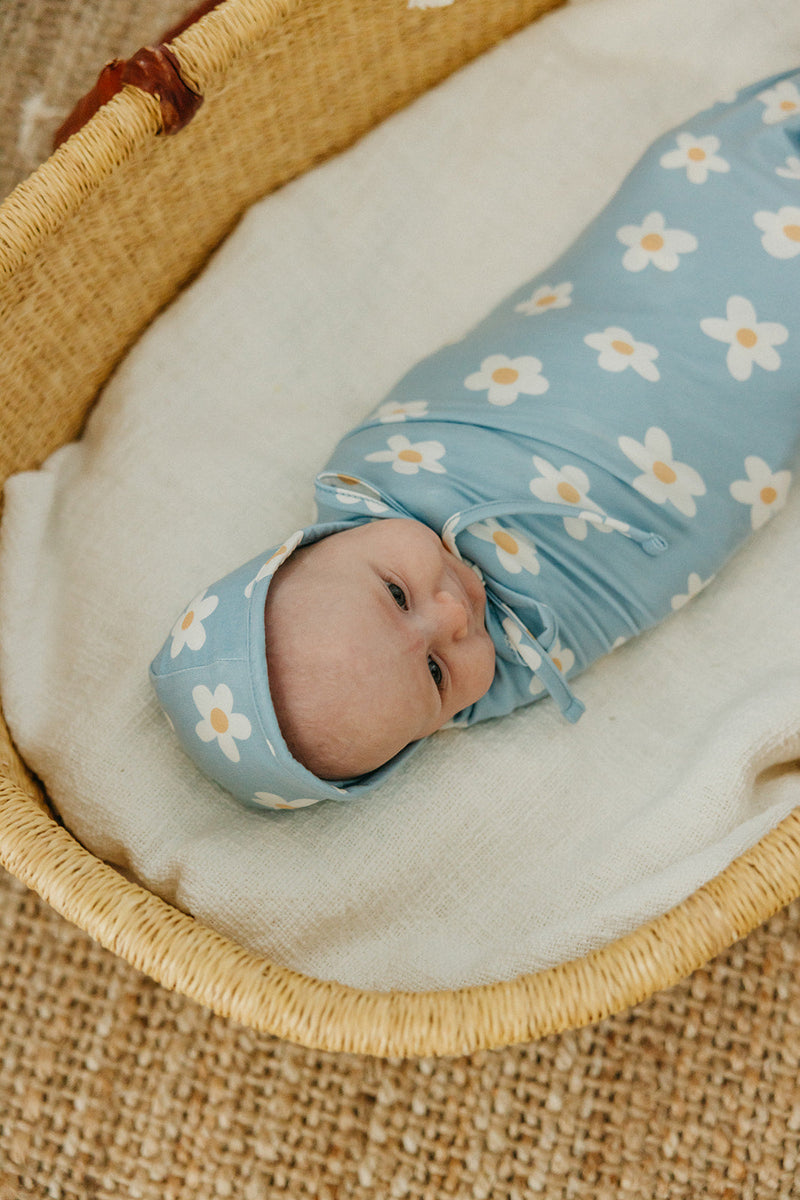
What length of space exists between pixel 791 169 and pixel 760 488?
0.37m

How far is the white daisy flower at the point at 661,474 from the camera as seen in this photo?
3.58 feet

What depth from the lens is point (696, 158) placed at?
1185 mm

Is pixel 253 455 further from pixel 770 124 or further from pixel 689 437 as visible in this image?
pixel 770 124

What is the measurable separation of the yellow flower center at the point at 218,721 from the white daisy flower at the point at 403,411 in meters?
0.39

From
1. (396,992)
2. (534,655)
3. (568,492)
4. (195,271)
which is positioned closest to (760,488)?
(568,492)

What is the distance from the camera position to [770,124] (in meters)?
1.18

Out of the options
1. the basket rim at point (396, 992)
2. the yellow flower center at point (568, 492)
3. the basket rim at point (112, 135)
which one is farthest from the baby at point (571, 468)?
the basket rim at point (112, 135)

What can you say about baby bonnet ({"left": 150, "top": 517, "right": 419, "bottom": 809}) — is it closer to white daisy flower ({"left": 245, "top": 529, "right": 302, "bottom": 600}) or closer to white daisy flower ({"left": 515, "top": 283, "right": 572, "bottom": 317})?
white daisy flower ({"left": 245, "top": 529, "right": 302, "bottom": 600})

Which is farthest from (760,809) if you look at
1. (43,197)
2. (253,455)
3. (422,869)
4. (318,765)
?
(43,197)

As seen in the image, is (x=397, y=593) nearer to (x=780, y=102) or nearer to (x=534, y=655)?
(x=534, y=655)

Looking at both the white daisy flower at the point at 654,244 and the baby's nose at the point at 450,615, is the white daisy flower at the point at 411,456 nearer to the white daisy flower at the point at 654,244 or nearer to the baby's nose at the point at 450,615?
the baby's nose at the point at 450,615

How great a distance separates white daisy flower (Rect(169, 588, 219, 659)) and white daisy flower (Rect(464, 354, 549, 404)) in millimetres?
382

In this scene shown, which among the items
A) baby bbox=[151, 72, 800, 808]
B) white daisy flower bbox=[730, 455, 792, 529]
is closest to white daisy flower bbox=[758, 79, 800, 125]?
baby bbox=[151, 72, 800, 808]

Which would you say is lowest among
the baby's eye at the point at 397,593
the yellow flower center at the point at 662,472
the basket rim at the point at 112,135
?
the yellow flower center at the point at 662,472
